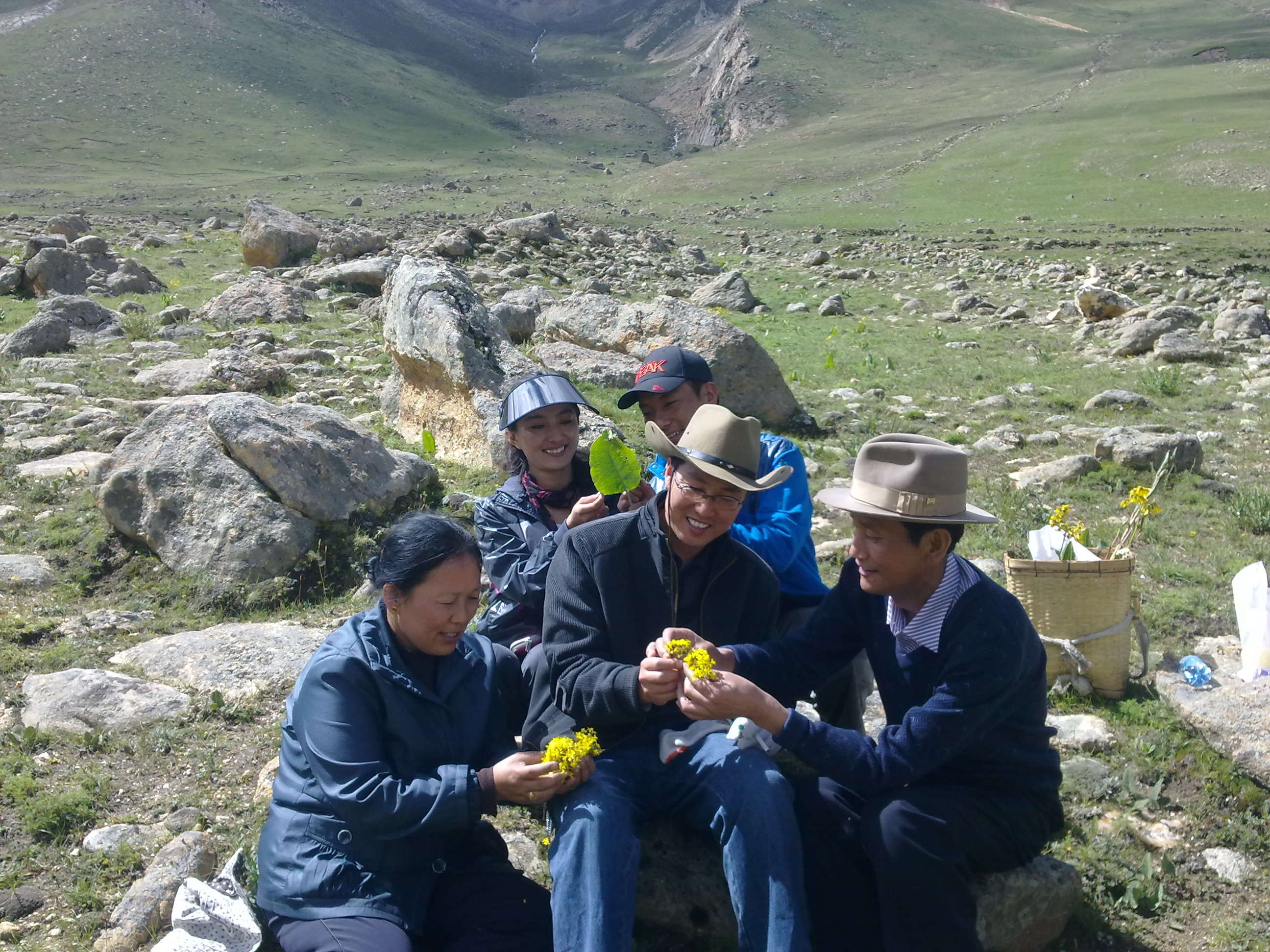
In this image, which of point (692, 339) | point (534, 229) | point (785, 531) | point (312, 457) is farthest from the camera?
point (534, 229)

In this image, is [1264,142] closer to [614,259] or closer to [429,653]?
[614,259]

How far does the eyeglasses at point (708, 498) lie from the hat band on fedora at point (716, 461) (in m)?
0.09

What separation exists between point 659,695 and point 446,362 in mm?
6037

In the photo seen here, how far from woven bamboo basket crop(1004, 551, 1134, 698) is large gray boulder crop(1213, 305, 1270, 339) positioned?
434 inches

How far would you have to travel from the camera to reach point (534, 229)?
68.6ft

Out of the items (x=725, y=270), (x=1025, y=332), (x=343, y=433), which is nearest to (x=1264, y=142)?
(x=725, y=270)

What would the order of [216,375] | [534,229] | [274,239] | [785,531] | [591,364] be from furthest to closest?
[534,229], [274,239], [591,364], [216,375], [785,531]

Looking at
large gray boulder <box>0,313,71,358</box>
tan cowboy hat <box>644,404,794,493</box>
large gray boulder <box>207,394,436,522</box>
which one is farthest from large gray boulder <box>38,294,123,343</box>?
tan cowboy hat <box>644,404,794,493</box>

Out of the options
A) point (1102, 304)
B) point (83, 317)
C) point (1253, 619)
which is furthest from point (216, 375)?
point (1102, 304)

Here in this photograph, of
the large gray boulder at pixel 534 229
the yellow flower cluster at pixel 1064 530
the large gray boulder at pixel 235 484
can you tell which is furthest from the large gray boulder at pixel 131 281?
the yellow flower cluster at pixel 1064 530

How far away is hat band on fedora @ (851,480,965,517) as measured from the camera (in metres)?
3.16

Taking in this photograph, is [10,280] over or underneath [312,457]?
underneath

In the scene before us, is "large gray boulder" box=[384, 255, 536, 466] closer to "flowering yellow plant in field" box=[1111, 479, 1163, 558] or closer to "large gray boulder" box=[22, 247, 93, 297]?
"flowering yellow plant in field" box=[1111, 479, 1163, 558]

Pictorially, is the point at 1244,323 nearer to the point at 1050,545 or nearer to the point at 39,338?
the point at 1050,545
